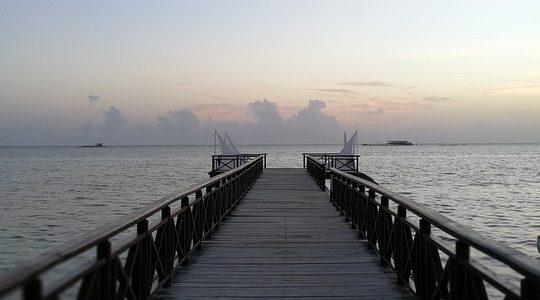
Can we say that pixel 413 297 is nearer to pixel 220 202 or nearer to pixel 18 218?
pixel 220 202

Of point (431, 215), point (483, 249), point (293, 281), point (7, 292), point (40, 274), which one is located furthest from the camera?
point (293, 281)

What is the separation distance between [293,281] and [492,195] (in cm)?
2784

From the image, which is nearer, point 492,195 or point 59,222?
point 59,222

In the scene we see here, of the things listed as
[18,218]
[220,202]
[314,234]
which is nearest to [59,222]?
[18,218]

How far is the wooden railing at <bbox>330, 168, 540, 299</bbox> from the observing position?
2.99 m

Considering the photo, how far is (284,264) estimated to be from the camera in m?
6.51

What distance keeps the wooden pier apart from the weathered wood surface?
13 mm

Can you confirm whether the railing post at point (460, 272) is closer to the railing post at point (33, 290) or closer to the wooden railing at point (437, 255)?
the wooden railing at point (437, 255)

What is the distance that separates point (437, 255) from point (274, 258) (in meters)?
2.73

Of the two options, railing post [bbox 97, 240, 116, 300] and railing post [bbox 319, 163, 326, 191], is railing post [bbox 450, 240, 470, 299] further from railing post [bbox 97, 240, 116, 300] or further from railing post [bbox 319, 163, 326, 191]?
railing post [bbox 319, 163, 326, 191]

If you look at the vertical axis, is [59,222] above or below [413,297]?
below

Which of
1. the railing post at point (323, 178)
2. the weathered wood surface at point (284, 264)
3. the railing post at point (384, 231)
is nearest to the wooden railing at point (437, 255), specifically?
the railing post at point (384, 231)

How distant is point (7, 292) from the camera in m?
2.17

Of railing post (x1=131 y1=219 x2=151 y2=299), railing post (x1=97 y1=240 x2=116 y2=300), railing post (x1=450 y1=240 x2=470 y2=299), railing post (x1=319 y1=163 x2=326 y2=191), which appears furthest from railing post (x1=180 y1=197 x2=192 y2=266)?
railing post (x1=319 y1=163 x2=326 y2=191)
